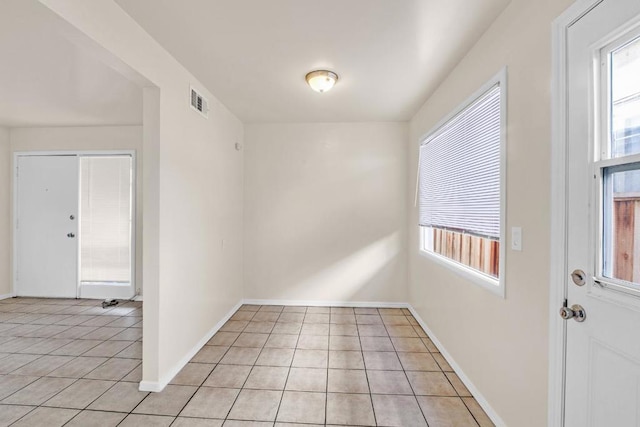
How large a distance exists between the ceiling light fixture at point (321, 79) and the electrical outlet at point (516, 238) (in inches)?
73.1

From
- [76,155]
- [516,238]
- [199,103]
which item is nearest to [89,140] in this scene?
[76,155]

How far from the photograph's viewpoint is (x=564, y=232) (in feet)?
4.16

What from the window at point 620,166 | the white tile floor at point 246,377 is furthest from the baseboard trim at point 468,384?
the window at point 620,166

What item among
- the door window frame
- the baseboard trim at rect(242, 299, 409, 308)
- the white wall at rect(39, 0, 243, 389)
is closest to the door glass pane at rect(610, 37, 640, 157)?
the door window frame

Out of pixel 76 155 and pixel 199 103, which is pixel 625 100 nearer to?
pixel 199 103

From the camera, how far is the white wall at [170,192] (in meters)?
1.69

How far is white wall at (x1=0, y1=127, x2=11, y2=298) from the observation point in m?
4.27

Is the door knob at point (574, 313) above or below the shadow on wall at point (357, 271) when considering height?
above

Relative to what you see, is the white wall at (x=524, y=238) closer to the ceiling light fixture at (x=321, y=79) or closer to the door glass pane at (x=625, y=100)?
the door glass pane at (x=625, y=100)

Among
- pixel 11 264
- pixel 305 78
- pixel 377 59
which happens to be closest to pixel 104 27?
pixel 305 78

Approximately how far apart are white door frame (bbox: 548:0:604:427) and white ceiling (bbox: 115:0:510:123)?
2.07 feet

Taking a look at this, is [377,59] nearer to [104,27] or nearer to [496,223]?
[496,223]

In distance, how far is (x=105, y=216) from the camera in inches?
169

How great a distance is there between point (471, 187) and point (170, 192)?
2.34 meters
